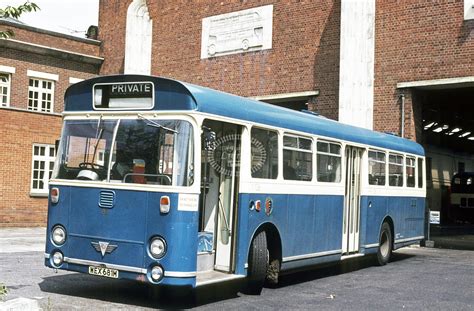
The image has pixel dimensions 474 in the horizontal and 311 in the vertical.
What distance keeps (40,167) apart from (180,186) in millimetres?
17745

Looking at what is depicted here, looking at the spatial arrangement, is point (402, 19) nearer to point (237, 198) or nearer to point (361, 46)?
point (361, 46)

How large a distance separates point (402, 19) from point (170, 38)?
10506 mm

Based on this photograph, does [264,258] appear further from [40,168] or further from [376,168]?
[40,168]

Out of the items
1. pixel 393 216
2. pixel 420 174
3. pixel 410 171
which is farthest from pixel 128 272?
pixel 420 174

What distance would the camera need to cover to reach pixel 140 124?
8.62 metres

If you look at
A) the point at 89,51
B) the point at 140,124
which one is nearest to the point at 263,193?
the point at 140,124

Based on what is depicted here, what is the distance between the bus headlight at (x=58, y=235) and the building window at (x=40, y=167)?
52.5 feet

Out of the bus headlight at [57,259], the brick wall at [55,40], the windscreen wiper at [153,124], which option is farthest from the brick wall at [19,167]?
the windscreen wiper at [153,124]

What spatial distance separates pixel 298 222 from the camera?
1089cm

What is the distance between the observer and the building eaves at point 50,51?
88.3 ft

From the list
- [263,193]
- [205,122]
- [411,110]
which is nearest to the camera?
[205,122]

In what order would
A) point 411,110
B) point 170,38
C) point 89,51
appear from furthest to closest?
point 89,51 < point 170,38 < point 411,110

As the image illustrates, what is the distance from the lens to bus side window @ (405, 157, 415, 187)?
1582cm

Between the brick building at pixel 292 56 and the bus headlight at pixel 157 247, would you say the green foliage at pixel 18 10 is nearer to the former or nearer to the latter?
the bus headlight at pixel 157 247
